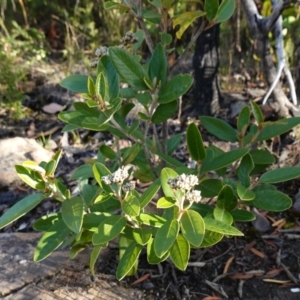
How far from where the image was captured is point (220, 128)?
5.39 feet

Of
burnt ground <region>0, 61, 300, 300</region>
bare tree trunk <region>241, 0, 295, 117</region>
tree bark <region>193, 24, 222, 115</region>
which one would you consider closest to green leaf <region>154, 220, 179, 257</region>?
burnt ground <region>0, 61, 300, 300</region>

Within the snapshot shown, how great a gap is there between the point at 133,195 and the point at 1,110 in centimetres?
229

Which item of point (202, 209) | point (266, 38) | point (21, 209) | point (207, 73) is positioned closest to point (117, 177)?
point (21, 209)

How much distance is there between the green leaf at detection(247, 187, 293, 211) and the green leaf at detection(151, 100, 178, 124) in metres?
0.37

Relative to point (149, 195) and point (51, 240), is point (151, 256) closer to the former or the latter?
point (149, 195)

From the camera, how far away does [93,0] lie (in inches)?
169

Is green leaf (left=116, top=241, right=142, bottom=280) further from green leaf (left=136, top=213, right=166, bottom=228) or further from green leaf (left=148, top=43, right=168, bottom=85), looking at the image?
green leaf (left=148, top=43, right=168, bottom=85)

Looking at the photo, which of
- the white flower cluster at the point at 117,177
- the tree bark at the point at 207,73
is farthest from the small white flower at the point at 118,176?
the tree bark at the point at 207,73

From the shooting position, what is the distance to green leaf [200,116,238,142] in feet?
5.34

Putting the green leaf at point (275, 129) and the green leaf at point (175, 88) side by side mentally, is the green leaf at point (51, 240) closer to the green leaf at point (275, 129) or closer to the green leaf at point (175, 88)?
the green leaf at point (175, 88)

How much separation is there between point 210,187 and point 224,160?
12 cm

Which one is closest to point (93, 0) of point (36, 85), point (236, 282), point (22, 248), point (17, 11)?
point (17, 11)

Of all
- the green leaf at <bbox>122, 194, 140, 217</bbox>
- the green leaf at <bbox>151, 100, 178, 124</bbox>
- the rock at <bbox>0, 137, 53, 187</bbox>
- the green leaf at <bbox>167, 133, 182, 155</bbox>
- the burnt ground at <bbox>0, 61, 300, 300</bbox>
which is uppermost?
the green leaf at <bbox>151, 100, 178, 124</bbox>

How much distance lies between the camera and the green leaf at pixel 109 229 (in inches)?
50.7
